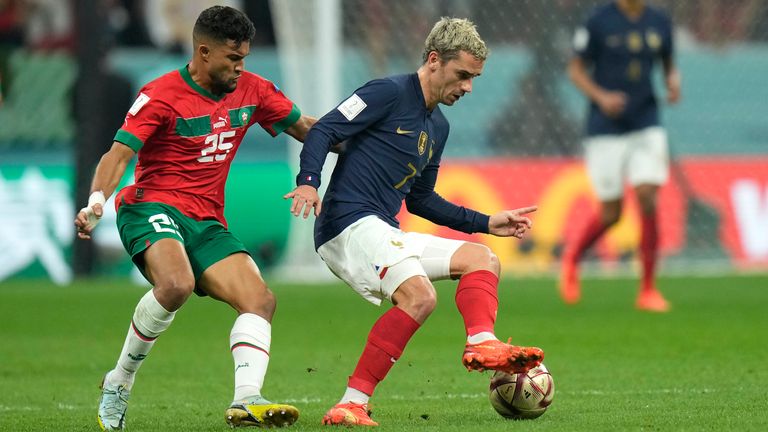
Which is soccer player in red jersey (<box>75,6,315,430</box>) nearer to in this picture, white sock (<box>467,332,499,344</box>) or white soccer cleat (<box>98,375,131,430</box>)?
white soccer cleat (<box>98,375,131,430</box>)

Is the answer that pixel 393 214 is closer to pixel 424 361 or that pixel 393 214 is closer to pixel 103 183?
pixel 103 183

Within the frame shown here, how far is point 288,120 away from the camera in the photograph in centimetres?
634

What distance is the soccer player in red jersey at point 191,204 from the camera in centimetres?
561

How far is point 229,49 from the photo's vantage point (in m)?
5.82

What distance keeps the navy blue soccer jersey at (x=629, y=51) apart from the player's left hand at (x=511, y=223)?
18.1 feet

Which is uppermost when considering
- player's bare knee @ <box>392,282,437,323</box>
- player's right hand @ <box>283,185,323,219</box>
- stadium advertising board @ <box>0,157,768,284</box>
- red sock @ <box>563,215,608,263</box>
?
player's right hand @ <box>283,185,323,219</box>

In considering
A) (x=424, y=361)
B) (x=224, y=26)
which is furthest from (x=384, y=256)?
(x=424, y=361)

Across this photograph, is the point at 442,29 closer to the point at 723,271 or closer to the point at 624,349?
the point at 624,349

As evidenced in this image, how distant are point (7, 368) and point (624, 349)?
3.72 meters

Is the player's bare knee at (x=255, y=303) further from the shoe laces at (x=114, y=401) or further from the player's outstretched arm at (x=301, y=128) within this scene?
the player's outstretched arm at (x=301, y=128)

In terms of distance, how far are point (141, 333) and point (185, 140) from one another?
85cm

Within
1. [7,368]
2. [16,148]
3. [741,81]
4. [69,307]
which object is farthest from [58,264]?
[741,81]

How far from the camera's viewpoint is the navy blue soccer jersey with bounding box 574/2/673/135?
448 inches

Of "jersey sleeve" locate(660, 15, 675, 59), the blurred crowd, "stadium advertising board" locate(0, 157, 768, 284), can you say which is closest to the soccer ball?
"jersey sleeve" locate(660, 15, 675, 59)
